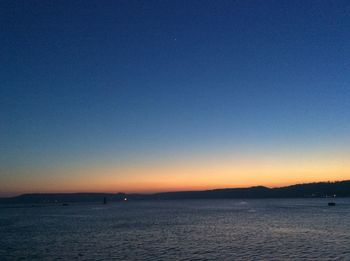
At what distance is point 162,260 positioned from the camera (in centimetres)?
4569

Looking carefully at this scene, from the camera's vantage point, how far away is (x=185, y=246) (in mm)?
56969

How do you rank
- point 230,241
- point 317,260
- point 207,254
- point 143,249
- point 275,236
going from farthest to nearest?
1. point 275,236
2. point 230,241
3. point 143,249
4. point 207,254
5. point 317,260

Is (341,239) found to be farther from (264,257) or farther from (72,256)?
(72,256)

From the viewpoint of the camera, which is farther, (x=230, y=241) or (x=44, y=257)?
(x=230, y=241)

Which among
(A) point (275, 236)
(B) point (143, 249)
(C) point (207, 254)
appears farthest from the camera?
(A) point (275, 236)

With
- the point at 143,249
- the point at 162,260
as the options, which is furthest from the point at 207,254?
the point at 143,249

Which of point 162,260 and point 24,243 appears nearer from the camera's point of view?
point 162,260

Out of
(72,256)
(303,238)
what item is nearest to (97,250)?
(72,256)

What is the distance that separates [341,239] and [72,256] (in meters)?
41.9

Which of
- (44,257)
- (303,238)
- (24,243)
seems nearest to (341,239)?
(303,238)

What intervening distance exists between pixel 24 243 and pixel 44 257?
17.2m

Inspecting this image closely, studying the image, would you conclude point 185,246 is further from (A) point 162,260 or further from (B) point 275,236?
(B) point 275,236

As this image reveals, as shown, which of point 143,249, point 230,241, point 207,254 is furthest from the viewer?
point 230,241

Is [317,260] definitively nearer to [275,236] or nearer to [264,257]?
[264,257]
